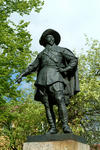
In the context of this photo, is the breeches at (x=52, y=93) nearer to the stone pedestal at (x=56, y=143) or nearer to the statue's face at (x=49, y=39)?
the stone pedestal at (x=56, y=143)

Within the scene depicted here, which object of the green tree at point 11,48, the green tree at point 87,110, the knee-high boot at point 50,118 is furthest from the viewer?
the green tree at point 87,110

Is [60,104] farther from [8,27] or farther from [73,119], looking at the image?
[73,119]

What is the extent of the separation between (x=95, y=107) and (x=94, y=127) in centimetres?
150

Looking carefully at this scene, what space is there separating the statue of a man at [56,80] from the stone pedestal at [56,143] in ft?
1.33

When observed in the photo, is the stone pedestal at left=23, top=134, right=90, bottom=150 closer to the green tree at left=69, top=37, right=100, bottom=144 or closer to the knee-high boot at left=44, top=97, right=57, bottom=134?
the knee-high boot at left=44, top=97, right=57, bottom=134

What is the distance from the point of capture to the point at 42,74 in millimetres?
7168

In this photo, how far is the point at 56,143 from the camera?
603 centimetres

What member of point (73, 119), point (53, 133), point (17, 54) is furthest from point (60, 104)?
point (73, 119)

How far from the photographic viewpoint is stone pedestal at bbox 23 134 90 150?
5.95 metres

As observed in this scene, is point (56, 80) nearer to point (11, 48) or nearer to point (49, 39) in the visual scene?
point (49, 39)

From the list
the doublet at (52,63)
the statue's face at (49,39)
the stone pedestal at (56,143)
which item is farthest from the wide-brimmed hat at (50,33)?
the stone pedestal at (56,143)

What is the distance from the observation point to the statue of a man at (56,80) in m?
6.73

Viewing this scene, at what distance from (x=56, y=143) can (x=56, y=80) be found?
166cm

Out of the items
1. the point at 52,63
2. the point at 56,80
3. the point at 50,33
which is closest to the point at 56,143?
the point at 56,80
